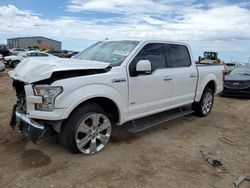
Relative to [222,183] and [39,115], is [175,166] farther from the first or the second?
[39,115]

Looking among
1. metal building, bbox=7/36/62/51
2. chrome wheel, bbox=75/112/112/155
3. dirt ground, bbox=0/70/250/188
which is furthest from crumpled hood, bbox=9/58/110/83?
metal building, bbox=7/36/62/51

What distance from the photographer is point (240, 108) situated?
9156 millimetres

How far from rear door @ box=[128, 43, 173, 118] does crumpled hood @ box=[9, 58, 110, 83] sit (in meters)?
0.65

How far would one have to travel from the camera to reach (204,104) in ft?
24.2

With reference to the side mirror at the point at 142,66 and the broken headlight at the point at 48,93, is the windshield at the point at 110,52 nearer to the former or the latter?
the side mirror at the point at 142,66

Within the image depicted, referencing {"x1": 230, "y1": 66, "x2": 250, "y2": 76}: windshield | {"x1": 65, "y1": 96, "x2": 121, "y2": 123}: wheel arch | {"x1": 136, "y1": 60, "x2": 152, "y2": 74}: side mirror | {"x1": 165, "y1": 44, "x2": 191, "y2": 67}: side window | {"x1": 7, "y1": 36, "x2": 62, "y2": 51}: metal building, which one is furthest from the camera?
{"x1": 7, "y1": 36, "x2": 62, "y2": 51}: metal building

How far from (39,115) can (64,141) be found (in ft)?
1.81

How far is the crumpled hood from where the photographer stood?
13.1ft

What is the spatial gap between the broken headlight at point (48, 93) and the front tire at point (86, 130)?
1.22ft

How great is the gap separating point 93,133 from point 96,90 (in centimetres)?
69

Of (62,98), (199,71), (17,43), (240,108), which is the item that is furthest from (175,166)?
(17,43)

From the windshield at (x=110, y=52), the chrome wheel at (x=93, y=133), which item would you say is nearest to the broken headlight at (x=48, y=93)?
the chrome wheel at (x=93, y=133)

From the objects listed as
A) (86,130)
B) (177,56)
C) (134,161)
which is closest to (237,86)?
(177,56)

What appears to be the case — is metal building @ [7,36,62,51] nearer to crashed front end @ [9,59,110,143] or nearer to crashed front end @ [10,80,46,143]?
crashed front end @ [10,80,46,143]
